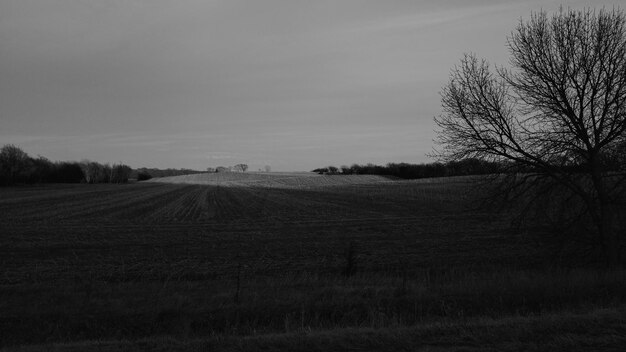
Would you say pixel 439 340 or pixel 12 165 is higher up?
pixel 12 165

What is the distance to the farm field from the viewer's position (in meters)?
8.02

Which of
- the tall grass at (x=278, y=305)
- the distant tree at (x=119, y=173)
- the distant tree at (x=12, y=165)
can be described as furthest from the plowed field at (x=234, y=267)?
the distant tree at (x=119, y=173)

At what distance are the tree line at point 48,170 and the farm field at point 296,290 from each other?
88.5 m

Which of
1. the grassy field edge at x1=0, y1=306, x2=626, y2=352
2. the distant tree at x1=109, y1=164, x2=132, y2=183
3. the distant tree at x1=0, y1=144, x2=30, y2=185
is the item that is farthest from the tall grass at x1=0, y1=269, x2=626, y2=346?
the distant tree at x1=109, y1=164, x2=132, y2=183

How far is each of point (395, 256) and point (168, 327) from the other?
1288 cm

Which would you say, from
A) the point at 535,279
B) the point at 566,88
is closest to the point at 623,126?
the point at 566,88

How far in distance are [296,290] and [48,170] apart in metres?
135

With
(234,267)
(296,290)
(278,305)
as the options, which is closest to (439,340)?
(278,305)

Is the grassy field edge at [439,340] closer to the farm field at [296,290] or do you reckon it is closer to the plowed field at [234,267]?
the farm field at [296,290]

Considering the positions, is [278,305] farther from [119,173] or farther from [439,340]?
[119,173]

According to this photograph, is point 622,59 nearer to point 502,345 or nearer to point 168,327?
point 502,345

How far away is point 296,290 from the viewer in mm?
13023

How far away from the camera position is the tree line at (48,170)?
10693 centimetres

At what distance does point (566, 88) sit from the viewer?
16.5m
